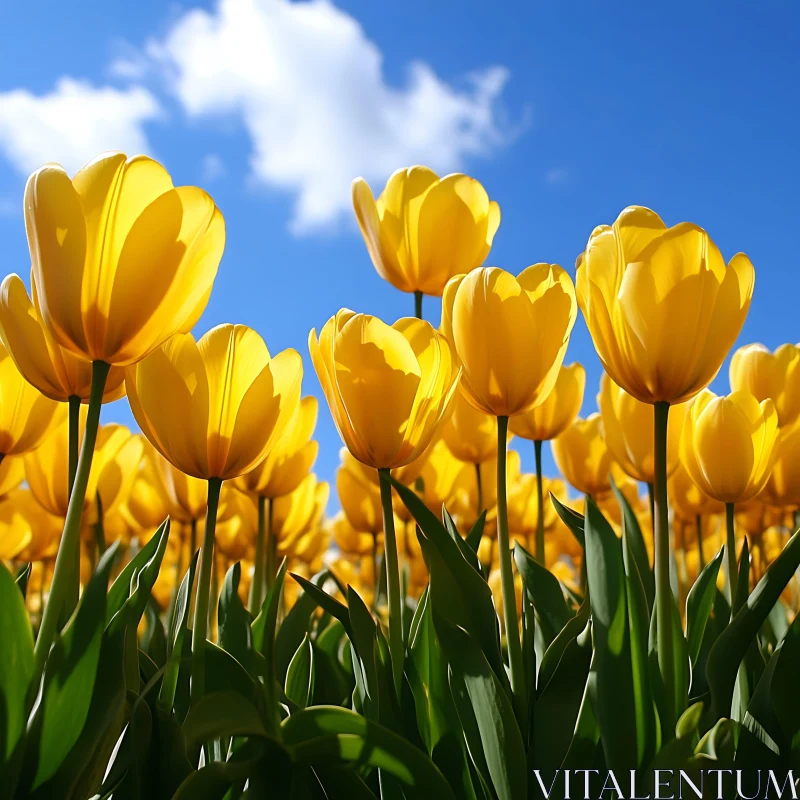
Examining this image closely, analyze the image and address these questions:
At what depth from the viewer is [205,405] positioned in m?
0.99

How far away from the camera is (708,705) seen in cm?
95

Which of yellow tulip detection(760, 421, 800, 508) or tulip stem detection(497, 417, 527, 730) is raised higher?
yellow tulip detection(760, 421, 800, 508)

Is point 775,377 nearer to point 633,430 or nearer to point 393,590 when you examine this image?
A: point 633,430

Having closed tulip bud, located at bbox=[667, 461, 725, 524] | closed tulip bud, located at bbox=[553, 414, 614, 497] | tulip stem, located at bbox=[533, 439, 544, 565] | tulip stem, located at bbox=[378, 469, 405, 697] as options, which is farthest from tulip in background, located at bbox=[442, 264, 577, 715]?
closed tulip bud, located at bbox=[553, 414, 614, 497]

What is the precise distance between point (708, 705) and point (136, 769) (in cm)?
66

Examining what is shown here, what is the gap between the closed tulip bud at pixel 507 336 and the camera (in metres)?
1.05

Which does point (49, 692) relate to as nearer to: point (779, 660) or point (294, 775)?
point (294, 775)

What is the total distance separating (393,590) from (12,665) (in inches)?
16.5

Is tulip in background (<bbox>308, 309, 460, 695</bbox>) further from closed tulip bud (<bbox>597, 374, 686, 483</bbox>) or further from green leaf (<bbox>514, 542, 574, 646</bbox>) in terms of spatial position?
closed tulip bud (<bbox>597, 374, 686, 483</bbox>)

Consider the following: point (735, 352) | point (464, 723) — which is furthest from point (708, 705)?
point (735, 352)

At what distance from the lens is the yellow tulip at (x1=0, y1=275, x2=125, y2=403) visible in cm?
96

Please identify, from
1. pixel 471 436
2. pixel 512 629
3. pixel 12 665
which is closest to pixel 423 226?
pixel 471 436

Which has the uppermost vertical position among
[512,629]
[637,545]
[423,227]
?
[423,227]

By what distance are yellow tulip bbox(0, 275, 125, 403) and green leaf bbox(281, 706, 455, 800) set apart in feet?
1.70
